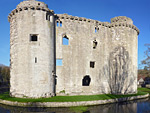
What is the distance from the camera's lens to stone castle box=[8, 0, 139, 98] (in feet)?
56.5

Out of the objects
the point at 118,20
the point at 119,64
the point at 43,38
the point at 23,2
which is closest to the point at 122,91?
the point at 119,64

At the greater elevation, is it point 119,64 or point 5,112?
point 119,64

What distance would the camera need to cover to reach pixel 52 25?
1903cm

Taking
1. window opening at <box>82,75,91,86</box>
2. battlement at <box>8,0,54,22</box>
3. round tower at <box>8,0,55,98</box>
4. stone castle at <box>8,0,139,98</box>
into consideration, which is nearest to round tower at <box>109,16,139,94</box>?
stone castle at <box>8,0,139,98</box>

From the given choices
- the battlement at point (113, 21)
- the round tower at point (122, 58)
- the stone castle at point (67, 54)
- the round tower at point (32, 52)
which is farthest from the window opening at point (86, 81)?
the battlement at point (113, 21)

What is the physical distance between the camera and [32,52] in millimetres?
17219

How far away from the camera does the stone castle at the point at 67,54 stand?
1722 centimetres

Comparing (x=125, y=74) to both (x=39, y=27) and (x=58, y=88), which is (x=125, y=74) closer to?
(x=58, y=88)

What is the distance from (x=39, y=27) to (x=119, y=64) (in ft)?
44.4

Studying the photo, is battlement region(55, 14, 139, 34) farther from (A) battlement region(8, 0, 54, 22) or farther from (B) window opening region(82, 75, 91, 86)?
(B) window opening region(82, 75, 91, 86)

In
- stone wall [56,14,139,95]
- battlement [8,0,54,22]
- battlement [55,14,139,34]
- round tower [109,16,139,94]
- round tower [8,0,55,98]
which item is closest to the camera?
round tower [8,0,55,98]

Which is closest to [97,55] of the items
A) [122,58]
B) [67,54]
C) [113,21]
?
[122,58]

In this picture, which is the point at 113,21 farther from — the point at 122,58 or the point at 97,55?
the point at 97,55

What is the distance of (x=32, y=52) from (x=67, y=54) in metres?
5.18
